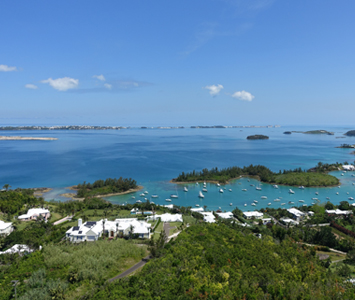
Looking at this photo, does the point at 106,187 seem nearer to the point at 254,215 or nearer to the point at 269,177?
the point at 254,215

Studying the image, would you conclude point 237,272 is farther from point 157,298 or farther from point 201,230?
point 201,230

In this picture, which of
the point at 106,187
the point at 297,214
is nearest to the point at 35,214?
the point at 106,187

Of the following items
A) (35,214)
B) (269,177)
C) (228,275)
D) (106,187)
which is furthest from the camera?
(269,177)

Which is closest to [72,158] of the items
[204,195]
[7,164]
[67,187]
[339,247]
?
[7,164]

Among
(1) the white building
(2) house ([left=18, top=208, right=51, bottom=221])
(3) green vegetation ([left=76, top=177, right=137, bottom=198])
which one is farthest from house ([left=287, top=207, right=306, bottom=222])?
(2) house ([left=18, top=208, right=51, bottom=221])

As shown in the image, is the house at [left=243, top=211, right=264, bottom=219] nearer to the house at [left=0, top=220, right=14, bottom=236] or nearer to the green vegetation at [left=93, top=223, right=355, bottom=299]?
the green vegetation at [left=93, top=223, right=355, bottom=299]

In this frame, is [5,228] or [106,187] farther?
[106,187]

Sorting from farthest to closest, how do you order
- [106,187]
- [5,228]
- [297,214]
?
1. [106,187]
2. [297,214]
3. [5,228]

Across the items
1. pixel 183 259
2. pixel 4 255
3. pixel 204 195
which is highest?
pixel 183 259
